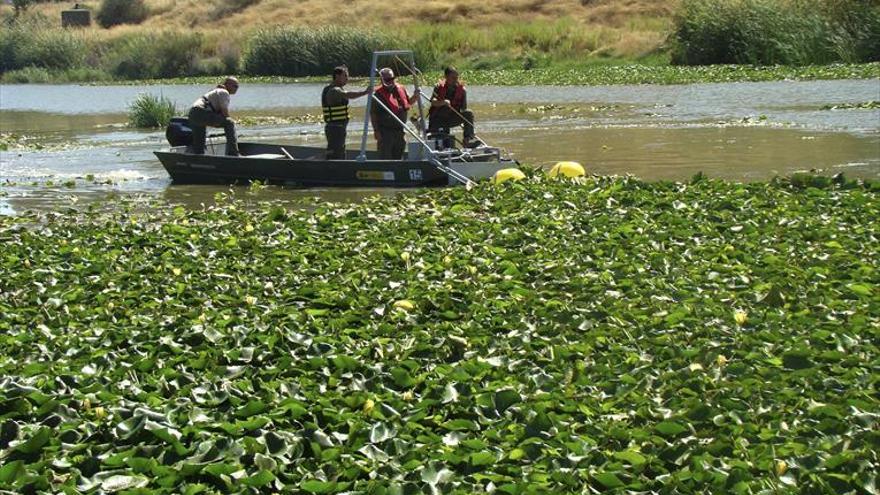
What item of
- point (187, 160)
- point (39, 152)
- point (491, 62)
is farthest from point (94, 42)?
point (187, 160)

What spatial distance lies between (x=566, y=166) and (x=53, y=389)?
11205 mm

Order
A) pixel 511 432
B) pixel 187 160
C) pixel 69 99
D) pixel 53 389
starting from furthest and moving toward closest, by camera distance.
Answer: pixel 69 99, pixel 187 160, pixel 53 389, pixel 511 432

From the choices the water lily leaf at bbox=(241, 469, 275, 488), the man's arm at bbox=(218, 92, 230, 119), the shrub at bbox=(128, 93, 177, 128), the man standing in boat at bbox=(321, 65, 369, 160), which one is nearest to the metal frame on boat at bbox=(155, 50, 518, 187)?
the man standing in boat at bbox=(321, 65, 369, 160)

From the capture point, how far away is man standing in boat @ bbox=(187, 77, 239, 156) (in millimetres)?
19828

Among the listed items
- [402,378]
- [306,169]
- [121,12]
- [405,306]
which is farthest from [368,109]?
[121,12]

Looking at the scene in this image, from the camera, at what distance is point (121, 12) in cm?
8494

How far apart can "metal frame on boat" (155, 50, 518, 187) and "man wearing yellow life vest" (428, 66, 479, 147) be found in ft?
0.76

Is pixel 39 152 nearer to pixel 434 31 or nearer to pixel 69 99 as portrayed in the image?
pixel 69 99

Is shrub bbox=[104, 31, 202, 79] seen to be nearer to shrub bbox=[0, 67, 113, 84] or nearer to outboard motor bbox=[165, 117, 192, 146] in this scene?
shrub bbox=[0, 67, 113, 84]

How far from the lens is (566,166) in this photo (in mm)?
17828

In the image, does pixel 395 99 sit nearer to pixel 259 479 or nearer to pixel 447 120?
pixel 447 120

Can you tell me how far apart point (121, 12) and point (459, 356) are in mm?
81067

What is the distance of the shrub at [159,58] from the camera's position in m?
61.9

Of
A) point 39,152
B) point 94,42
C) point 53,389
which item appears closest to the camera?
point 53,389
